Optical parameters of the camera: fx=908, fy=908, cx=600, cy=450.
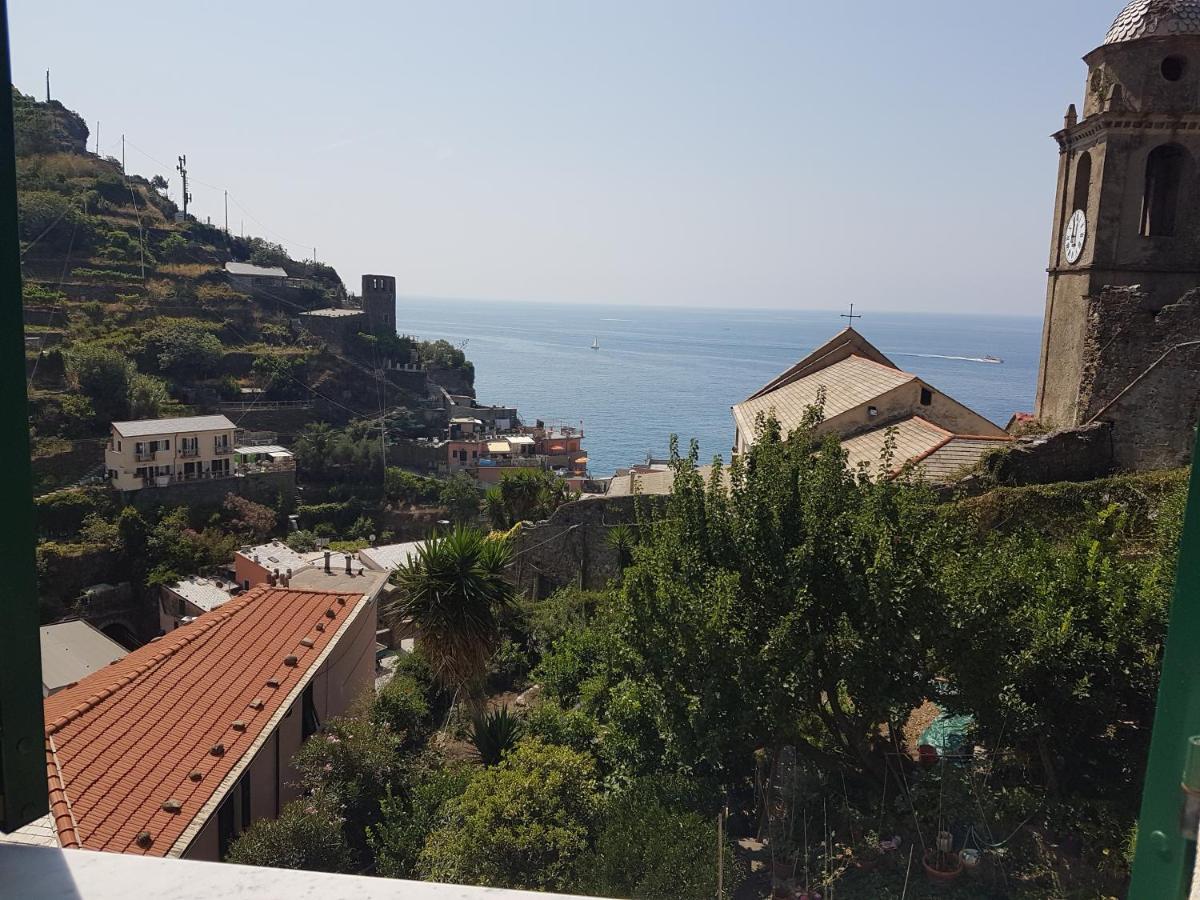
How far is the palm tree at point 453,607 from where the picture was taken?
39.9 feet

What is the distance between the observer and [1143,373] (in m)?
13.9

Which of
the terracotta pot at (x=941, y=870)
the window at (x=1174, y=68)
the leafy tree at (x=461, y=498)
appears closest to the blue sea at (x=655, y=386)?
the leafy tree at (x=461, y=498)

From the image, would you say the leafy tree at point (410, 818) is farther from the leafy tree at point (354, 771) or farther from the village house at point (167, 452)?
the village house at point (167, 452)

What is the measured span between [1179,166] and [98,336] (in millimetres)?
59500

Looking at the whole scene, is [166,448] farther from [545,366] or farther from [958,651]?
[545,366]

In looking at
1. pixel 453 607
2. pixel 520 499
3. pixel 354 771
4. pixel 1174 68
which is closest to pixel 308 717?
pixel 354 771

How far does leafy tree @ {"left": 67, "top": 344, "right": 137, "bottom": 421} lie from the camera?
162 ft

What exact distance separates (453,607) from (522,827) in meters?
4.55

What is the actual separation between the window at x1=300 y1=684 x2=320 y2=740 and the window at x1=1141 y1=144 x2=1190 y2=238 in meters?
15.0

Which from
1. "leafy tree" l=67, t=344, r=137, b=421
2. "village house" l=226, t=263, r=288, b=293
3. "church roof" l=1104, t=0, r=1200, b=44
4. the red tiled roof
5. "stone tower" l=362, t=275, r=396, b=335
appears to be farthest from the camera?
"stone tower" l=362, t=275, r=396, b=335

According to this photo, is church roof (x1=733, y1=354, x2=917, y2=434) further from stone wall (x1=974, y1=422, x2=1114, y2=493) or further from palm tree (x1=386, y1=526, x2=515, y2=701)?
palm tree (x1=386, y1=526, x2=515, y2=701)

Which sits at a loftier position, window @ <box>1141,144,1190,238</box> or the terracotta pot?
window @ <box>1141,144,1190,238</box>

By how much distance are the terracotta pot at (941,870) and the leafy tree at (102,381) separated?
5113 centimetres

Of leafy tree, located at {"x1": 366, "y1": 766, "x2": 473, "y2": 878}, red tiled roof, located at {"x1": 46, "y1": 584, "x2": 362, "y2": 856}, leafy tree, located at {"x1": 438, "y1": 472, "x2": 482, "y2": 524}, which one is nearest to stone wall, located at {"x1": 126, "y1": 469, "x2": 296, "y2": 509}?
leafy tree, located at {"x1": 438, "y1": 472, "x2": 482, "y2": 524}
